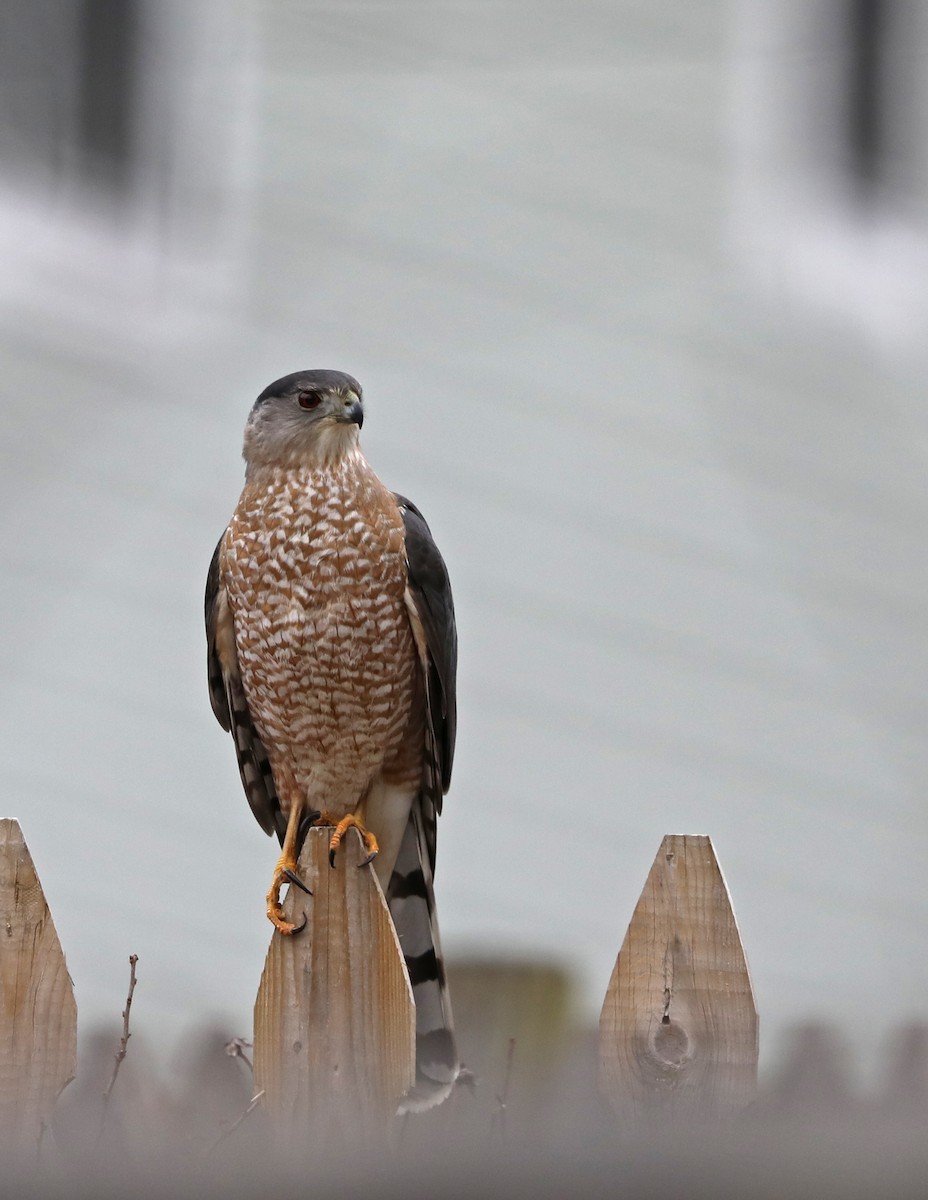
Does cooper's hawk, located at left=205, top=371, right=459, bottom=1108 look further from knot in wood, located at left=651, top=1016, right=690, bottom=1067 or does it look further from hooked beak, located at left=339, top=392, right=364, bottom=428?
knot in wood, located at left=651, top=1016, right=690, bottom=1067

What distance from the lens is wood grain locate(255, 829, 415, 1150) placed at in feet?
6.48

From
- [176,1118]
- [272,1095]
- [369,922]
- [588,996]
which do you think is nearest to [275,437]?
[369,922]

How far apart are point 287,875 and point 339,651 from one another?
1.72 feet

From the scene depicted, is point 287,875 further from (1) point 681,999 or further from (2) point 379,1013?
(1) point 681,999

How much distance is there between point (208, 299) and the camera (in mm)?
4609

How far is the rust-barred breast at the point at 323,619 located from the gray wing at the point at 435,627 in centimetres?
3

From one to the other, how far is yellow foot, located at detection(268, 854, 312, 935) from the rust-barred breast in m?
0.27

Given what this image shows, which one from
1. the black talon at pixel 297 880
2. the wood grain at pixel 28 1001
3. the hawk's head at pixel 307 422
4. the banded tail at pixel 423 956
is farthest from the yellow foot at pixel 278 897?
the hawk's head at pixel 307 422

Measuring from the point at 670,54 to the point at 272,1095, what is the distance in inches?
153

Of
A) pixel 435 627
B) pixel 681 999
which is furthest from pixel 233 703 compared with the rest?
pixel 681 999

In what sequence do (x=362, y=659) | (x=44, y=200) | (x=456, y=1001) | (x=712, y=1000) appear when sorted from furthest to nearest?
(x=44, y=200) → (x=456, y=1001) → (x=362, y=659) → (x=712, y=1000)

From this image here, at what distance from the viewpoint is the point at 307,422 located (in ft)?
9.15

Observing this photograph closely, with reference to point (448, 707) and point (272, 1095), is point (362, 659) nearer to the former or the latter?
point (448, 707)

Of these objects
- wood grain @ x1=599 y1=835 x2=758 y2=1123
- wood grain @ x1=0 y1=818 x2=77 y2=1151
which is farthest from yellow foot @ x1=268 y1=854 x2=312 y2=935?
wood grain @ x1=599 y1=835 x2=758 y2=1123
